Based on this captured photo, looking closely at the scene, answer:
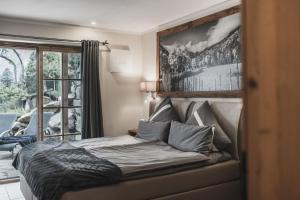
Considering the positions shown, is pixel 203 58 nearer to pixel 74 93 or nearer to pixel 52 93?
pixel 74 93

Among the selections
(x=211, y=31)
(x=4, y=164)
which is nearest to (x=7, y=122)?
(x=4, y=164)

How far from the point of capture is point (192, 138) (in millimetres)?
3477

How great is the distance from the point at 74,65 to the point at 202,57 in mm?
2252

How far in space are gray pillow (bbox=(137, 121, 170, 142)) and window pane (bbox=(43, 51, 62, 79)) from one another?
1.72 m

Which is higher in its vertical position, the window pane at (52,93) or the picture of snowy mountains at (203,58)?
the picture of snowy mountains at (203,58)

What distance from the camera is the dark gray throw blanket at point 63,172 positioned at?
2439 mm

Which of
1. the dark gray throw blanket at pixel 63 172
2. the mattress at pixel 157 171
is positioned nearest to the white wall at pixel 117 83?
the mattress at pixel 157 171

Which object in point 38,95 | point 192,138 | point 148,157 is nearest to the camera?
point 148,157

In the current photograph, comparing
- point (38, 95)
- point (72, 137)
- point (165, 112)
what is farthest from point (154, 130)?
point (38, 95)

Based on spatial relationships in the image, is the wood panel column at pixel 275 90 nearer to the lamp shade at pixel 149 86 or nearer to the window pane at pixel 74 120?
the lamp shade at pixel 149 86

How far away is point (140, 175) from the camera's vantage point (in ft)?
9.16

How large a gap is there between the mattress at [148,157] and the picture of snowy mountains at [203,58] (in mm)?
1003

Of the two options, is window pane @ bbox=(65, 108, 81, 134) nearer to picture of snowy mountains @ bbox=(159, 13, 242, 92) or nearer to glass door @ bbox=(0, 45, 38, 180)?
glass door @ bbox=(0, 45, 38, 180)

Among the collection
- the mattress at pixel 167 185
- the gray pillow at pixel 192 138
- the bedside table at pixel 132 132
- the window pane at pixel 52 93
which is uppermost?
the window pane at pixel 52 93
